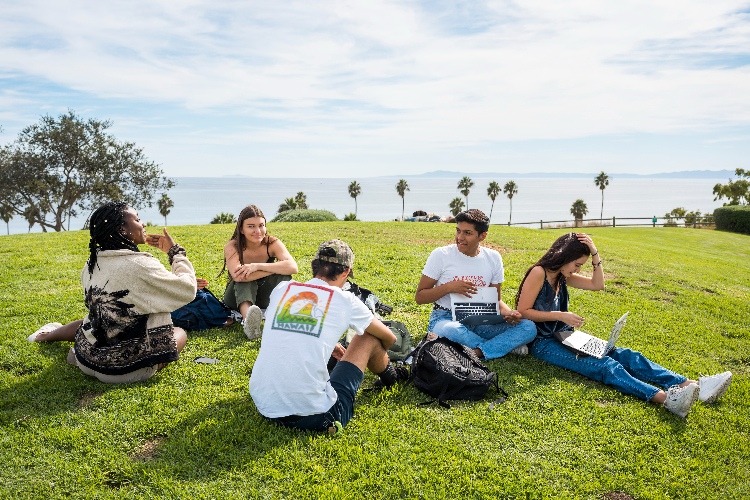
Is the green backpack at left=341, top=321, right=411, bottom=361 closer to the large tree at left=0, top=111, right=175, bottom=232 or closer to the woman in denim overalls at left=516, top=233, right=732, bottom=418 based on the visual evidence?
the woman in denim overalls at left=516, top=233, right=732, bottom=418

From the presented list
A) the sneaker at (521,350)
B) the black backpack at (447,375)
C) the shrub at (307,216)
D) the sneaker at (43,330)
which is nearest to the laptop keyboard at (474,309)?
the sneaker at (521,350)

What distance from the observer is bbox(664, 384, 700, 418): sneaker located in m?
4.19

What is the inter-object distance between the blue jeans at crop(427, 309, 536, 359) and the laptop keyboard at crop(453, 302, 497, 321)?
13 cm

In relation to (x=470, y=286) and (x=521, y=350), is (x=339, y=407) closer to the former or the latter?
(x=470, y=286)

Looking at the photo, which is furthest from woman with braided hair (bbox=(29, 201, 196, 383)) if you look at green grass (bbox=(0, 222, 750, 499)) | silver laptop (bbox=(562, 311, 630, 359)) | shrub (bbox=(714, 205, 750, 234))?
shrub (bbox=(714, 205, 750, 234))

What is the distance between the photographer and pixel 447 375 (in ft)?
14.8

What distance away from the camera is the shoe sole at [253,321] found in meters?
5.85

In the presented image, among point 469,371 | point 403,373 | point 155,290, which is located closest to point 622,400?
point 469,371

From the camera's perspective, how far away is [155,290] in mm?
4504

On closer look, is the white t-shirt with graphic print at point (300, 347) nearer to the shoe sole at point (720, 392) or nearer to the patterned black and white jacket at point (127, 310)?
the patterned black and white jacket at point (127, 310)

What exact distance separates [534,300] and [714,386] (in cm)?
191

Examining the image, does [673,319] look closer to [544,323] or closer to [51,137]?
[544,323]

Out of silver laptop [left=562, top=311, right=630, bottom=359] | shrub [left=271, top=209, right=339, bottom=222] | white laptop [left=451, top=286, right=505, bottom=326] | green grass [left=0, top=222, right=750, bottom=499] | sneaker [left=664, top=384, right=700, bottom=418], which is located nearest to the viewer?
green grass [left=0, top=222, right=750, bottom=499]

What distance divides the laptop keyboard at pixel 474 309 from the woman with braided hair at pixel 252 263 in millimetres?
2369
